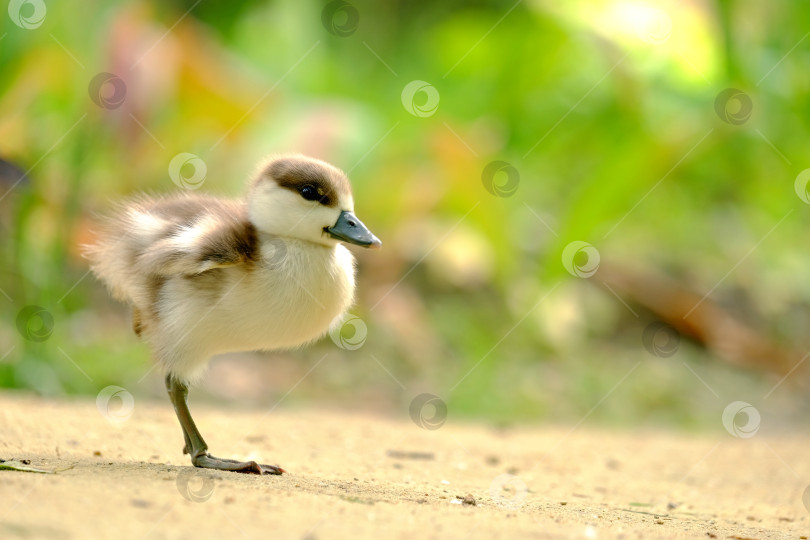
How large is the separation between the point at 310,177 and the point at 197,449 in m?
0.92

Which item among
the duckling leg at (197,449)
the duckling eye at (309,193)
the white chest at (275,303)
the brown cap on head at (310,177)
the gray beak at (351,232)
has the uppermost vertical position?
the brown cap on head at (310,177)

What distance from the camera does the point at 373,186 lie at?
620 centimetres

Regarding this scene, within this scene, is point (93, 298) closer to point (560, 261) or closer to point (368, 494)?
point (560, 261)

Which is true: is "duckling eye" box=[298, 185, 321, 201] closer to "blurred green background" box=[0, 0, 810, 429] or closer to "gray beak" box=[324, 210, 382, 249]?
"gray beak" box=[324, 210, 382, 249]

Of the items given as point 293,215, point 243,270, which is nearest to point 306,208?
point 293,215

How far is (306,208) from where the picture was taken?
2.97 metres

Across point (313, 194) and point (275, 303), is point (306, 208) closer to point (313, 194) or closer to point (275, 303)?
point (313, 194)

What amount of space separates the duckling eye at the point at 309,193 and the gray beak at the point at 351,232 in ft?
0.31

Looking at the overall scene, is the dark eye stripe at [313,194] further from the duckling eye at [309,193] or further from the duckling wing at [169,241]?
the duckling wing at [169,241]

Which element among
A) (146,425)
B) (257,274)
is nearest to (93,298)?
(146,425)

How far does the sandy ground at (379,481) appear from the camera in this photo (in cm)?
205

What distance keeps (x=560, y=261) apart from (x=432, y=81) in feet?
8.31

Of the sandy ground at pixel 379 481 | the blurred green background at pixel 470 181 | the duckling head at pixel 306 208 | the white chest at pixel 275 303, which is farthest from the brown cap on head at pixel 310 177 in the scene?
the blurred green background at pixel 470 181

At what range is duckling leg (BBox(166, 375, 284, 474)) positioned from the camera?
285cm
